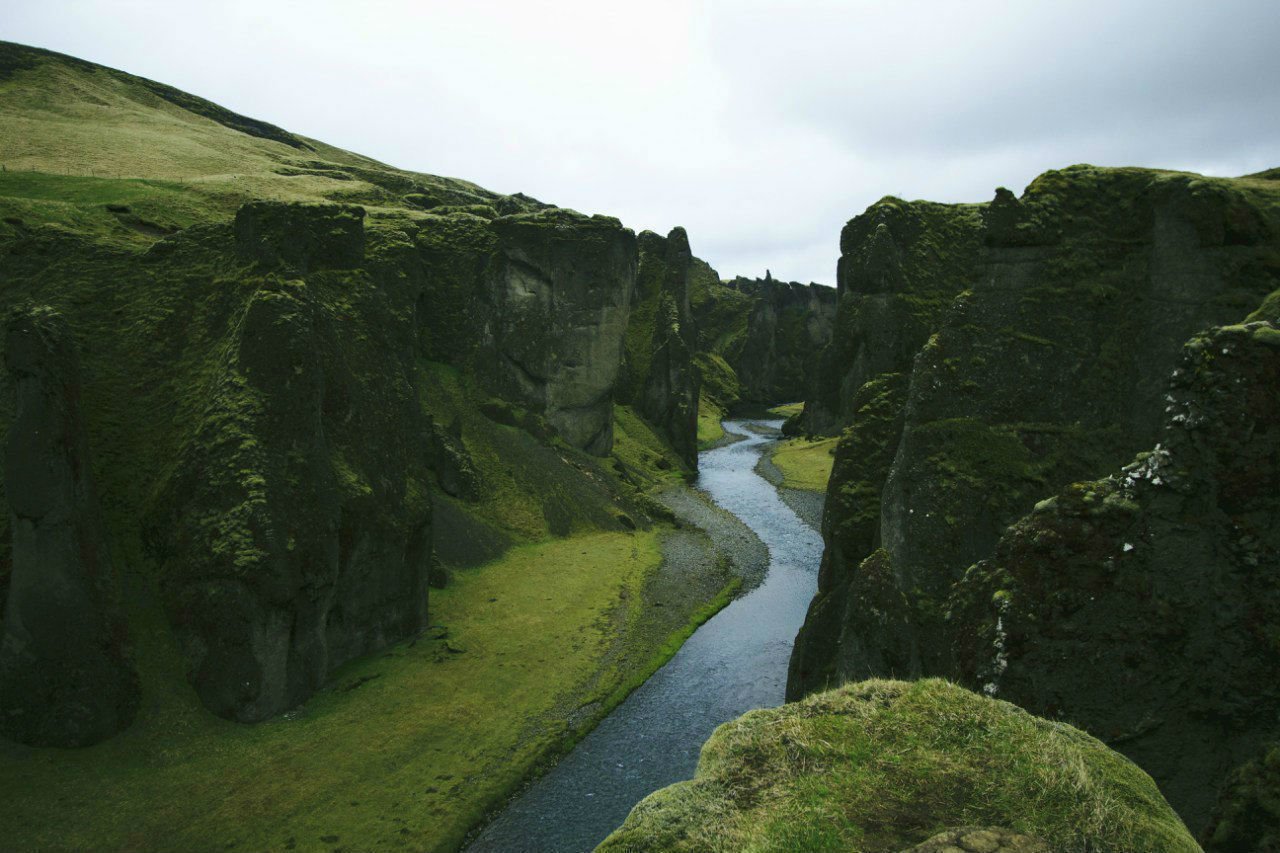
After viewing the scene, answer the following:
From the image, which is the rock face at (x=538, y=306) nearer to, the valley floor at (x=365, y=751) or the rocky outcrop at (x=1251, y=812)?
the valley floor at (x=365, y=751)

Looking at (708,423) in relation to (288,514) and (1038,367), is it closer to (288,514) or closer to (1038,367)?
(288,514)

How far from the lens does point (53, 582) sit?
937 inches

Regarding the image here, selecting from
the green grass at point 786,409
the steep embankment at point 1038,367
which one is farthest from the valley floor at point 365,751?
the green grass at point 786,409

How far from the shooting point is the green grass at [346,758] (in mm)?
21656

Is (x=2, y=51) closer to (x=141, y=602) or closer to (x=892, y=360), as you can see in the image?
(x=141, y=602)

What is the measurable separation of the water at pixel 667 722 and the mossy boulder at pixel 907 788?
1357 cm

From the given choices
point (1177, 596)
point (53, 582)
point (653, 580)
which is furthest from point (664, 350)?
point (1177, 596)

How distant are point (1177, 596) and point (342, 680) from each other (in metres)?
31.1

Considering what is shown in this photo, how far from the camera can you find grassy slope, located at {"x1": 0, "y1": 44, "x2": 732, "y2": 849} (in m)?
22.4

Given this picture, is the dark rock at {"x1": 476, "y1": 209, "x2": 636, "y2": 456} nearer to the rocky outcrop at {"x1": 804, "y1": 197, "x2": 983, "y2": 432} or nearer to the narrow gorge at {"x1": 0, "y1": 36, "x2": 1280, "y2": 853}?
the narrow gorge at {"x1": 0, "y1": 36, "x2": 1280, "y2": 853}

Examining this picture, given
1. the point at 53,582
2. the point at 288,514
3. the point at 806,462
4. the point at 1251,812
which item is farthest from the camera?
the point at 806,462

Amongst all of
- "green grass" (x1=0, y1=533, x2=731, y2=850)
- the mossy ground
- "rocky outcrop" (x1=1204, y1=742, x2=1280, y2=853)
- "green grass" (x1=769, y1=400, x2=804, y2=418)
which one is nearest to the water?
"green grass" (x1=0, y1=533, x2=731, y2=850)

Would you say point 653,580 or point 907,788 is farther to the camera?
point 653,580

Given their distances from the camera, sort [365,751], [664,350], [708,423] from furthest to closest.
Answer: [708,423] → [664,350] → [365,751]
